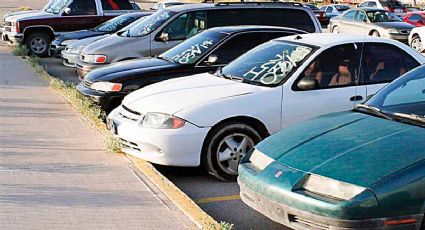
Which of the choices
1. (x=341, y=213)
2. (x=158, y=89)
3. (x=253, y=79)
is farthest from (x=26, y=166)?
(x=341, y=213)

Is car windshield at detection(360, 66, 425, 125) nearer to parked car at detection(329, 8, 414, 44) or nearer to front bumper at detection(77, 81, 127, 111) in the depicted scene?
front bumper at detection(77, 81, 127, 111)

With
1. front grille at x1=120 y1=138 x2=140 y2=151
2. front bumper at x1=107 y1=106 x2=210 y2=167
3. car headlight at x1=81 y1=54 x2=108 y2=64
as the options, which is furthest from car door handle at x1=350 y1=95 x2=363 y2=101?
car headlight at x1=81 y1=54 x2=108 y2=64

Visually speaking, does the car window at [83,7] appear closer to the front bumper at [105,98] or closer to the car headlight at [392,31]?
the front bumper at [105,98]

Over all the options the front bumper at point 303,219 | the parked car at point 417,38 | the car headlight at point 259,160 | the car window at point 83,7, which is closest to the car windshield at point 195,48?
the car headlight at point 259,160

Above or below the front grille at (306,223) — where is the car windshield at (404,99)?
above

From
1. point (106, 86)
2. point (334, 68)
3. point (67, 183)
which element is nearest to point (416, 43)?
point (106, 86)

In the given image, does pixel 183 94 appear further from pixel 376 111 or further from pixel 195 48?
pixel 195 48

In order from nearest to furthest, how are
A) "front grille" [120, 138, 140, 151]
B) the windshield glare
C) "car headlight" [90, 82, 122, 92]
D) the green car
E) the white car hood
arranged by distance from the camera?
1. the green car
2. the windshield glare
3. the white car hood
4. "front grille" [120, 138, 140, 151]
5. "car headlight" [90, 82, 122, 92]

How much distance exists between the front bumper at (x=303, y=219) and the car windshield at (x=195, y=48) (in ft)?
14.3

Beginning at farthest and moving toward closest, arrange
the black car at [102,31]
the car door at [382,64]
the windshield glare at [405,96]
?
1. the black car at [102,31]
2. the car door at [382,64]
3. the windshield glare at [405,96]

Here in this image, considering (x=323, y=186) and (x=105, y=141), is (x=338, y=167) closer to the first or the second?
(x=323, y=186)

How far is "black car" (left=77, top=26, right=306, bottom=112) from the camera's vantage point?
29.2 feet

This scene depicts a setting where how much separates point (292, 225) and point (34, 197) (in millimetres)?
2429

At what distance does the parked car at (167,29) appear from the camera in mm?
12102
